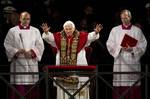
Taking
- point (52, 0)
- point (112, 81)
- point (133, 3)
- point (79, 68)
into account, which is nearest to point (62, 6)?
point (52, 0)

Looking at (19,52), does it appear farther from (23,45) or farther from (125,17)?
(125,17)

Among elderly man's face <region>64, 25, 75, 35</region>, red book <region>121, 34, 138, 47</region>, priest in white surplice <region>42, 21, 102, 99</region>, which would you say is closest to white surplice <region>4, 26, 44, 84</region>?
priest in white surplice <region>42, 21, 102, 99</region>

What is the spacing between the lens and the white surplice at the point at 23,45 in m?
19.2

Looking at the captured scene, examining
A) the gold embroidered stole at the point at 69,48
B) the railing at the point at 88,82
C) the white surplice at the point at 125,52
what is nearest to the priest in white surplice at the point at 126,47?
the white surplice at the point at 125,52

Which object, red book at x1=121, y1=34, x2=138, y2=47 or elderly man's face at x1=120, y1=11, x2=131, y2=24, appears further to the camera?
elderly man's face at x1=120, y1=11, x2=131, y2=24

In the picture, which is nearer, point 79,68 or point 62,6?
point 79,68

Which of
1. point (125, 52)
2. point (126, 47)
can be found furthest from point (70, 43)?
point (125, 52)

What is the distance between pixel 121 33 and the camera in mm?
19609

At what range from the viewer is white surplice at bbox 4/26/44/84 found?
19.2 metres

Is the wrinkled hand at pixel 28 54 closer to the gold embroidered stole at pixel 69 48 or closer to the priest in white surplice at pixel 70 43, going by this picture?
the priest in white surplice at pixel 70 43

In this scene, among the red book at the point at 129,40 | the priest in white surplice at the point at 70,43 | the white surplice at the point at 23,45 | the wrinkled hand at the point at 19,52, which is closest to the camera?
the priest in white surplice at the point at 70,43

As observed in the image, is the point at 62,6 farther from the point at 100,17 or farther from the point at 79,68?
the point at 79,68

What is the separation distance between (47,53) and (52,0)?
1921mm

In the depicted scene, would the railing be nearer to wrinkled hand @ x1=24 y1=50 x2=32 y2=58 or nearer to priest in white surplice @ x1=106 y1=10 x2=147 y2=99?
priest in white surplice @ x1=106 y1=10 x2=147 y2=99
